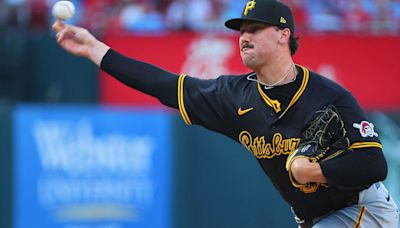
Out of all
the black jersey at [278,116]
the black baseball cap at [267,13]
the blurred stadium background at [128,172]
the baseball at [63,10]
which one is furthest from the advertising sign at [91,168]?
the black baseball cap at [267,13]

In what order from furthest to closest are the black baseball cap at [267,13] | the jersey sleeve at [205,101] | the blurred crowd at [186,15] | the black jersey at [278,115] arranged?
1. the blurred crowd at [186,15]
2. the jersey sleeve at [205,101]
3. the black baseball cap at [267,13]
4. the black jersey at [278,115]

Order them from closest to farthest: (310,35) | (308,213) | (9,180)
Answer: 1. (308,213)
2. (9,180)
3. (310,35)

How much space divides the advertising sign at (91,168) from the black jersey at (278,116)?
337 centimetres

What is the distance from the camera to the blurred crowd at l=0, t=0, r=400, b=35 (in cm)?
1093

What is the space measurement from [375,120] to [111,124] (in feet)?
8.80

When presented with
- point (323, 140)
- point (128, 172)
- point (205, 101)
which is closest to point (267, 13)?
point (205, 101)

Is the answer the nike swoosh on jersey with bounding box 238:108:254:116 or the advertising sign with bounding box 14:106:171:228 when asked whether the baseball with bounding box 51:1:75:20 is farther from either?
the advertising sign with bounding box 14:106:171:228

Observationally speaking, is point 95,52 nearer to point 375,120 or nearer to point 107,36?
point 375,120

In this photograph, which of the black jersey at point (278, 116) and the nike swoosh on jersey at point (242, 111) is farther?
the nike swoosh on jersey at point (242, 111)

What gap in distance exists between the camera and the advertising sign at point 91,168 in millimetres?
8648

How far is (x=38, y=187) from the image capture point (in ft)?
28.4

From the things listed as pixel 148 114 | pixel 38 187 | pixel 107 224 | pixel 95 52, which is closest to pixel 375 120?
pixel 148 114

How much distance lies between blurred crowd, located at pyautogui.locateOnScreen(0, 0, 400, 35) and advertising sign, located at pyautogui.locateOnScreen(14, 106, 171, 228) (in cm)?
211

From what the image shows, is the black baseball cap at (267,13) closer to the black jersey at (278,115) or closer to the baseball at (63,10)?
the black jersey at (278,115)
